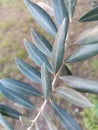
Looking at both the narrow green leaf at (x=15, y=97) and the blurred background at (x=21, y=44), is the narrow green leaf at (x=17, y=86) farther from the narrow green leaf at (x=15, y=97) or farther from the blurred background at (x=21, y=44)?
the blurred background at (x=21, y=44)

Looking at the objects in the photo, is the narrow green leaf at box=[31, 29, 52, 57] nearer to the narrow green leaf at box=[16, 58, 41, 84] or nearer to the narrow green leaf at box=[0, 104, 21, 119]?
the narrow green leaf at box=[16, 58, 41, 84]

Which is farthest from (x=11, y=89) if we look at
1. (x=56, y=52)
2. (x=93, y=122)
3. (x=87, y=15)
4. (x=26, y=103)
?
(x=93, y=122)

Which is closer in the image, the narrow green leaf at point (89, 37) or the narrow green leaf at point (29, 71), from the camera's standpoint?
the narrow green leaf at point (89, 37)

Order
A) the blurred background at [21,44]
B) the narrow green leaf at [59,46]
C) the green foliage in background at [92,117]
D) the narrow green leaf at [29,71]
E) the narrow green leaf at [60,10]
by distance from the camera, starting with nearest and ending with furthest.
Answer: the narrow green leaf at [59,46] → the narrow green leaf at [60,10] → the narrow green leaf at [29,71] → the green foliage in background at [92,117] → the blurred background at [21,44]

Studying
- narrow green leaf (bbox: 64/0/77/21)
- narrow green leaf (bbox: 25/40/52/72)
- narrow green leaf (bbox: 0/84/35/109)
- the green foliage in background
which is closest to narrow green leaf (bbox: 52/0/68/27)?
narrow green leaf (bbox: 64/0/77/21)

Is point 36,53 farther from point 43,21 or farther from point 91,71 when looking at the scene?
point 91,71

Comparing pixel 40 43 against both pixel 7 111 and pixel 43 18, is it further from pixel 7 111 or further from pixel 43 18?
pixel 7 111

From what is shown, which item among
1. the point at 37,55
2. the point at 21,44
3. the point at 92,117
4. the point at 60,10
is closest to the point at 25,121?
the point at 37,55

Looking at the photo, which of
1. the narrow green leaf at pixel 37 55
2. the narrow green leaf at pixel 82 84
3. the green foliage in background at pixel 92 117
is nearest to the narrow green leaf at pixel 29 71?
the narrow green leaf at pixel 37 55
